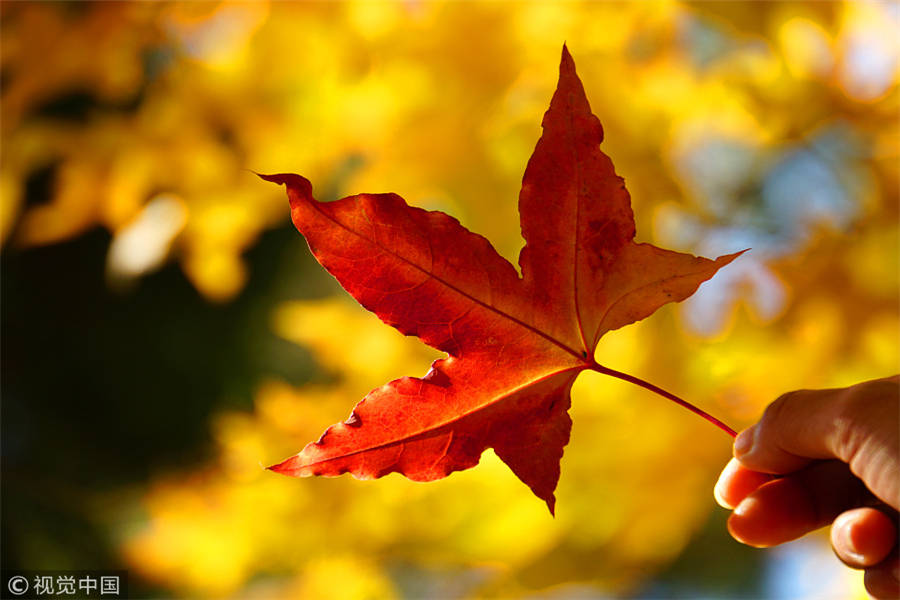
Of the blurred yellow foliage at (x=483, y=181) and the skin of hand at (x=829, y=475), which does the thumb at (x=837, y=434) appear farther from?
the blurred yellow foliage at (x=483, y=181)

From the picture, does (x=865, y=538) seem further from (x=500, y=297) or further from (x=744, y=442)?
(x=500, y=297)

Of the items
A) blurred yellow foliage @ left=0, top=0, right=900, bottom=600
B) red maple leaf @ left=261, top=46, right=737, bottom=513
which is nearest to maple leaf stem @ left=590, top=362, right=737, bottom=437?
red maple leaf @ left=261, top=46, right=737, bottom=513

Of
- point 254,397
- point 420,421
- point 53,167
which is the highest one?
point 53,167

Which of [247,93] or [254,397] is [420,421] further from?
[254,397]

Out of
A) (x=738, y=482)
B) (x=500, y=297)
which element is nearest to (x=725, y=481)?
(x=738, y=482)

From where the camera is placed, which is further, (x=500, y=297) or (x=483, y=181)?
(x=483, y=181)

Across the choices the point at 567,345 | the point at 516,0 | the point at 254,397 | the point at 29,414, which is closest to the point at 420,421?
the point at 567,345

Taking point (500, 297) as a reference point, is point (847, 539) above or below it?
below
